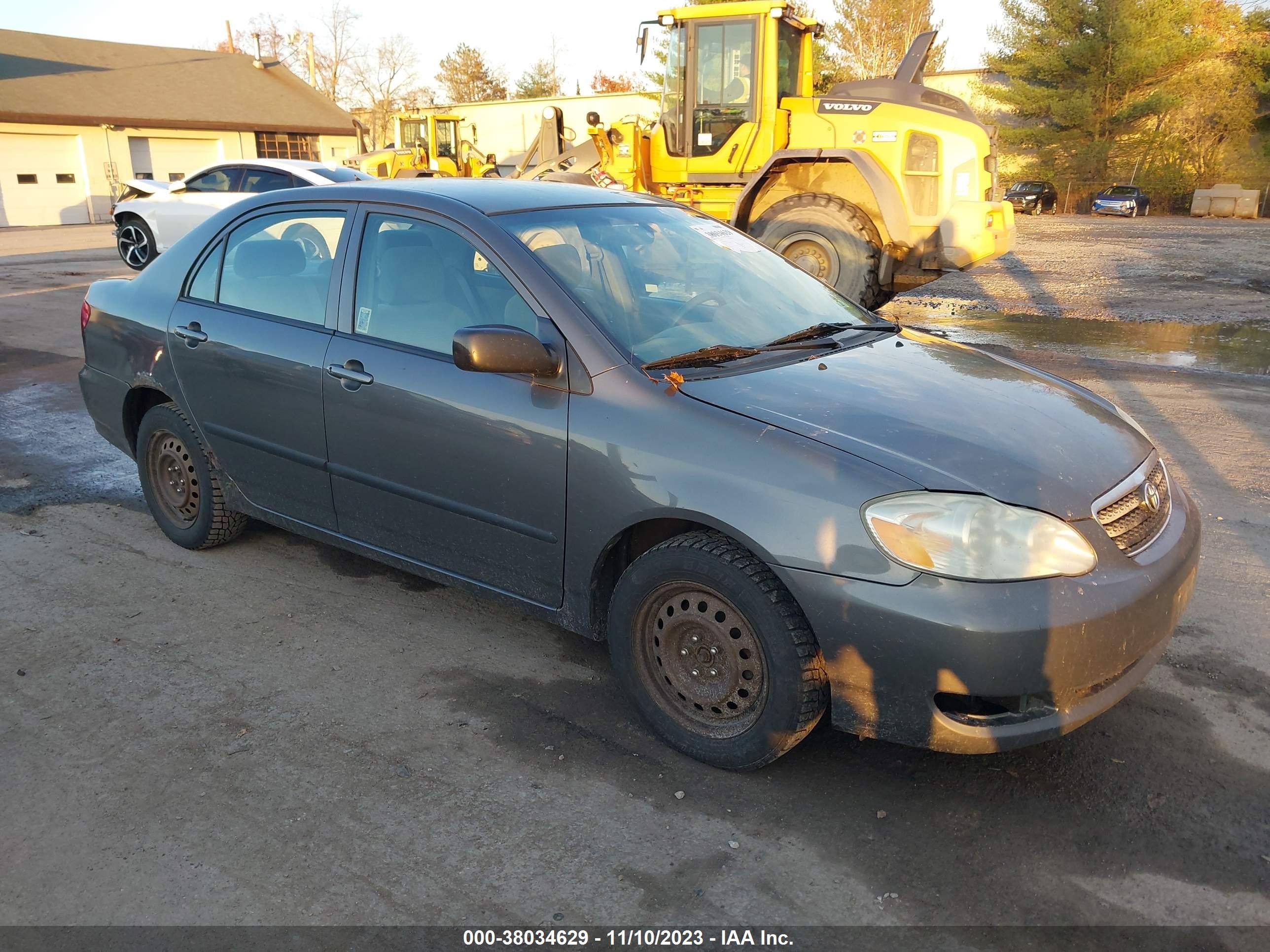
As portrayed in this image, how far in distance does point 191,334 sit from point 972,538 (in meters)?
3.43

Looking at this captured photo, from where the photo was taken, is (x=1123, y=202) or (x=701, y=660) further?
(x=1123, y=202)

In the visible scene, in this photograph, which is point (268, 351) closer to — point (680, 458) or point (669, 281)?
point (669, 281)

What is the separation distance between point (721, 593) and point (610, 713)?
2.51 ft

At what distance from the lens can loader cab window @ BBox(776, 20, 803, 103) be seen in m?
10.9

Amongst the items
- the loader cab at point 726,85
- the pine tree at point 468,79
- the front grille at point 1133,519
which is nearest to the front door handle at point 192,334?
the front grille at point 1133,519

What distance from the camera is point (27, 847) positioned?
2.63 metres

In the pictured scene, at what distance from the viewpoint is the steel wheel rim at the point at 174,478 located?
14.9 feet

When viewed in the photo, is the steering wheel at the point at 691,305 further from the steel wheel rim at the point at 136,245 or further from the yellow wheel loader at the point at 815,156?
the steel wheel rim at the point at 136,245

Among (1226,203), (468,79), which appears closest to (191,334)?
(1226,203)

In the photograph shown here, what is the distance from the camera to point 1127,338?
424 inches

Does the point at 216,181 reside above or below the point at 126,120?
below

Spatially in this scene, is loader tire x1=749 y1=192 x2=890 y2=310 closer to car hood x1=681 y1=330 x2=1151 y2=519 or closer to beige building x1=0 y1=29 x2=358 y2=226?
car hood x1=681 y1=330 x2=1151 y2=519

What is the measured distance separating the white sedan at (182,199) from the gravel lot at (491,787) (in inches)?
458

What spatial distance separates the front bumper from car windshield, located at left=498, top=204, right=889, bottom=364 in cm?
108
